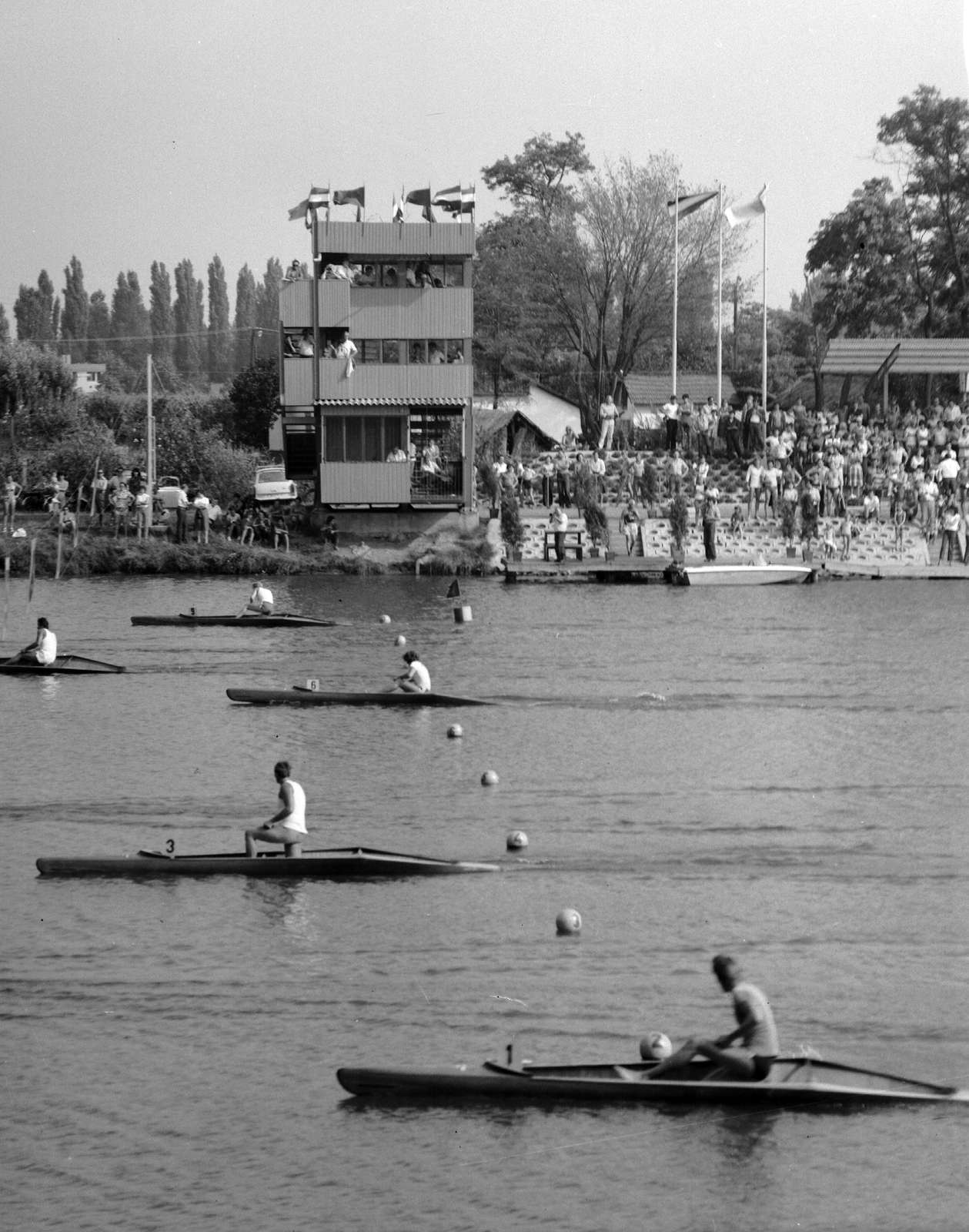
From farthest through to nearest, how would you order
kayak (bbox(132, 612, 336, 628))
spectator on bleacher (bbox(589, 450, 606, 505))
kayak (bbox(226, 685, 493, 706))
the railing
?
spectator on bleacher (bbox(589, 450, 606, 505)), the railing, kayak (bbox(132, 612, 336, 628)), kayak (bbox(226, 685, 493, 706))

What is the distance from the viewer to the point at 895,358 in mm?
71188

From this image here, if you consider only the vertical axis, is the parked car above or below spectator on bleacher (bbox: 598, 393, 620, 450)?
below

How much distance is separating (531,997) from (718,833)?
7.60 meters

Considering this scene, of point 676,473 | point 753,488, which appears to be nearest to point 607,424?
point 676,473

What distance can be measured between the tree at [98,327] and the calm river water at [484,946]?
15182cm

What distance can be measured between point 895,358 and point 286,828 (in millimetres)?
51780

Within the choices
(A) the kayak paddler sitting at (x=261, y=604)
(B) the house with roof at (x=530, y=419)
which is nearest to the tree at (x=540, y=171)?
(B) the house with roof at (x=530, y=419)

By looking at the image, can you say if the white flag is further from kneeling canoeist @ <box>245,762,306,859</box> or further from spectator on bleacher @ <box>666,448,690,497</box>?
kneeling canoeist @ <box>245,762,306,859</box>

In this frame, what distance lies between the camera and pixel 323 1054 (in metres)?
19.5

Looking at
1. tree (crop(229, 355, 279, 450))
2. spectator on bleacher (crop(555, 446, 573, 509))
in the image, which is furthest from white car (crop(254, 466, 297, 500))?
tree (crop(229, 355, 279, 450))

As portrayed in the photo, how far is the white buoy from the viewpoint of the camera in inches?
721

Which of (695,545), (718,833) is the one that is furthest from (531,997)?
(695,545)

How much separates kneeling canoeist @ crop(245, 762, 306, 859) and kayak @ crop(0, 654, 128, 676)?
735 inches

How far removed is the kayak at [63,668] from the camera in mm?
42781
